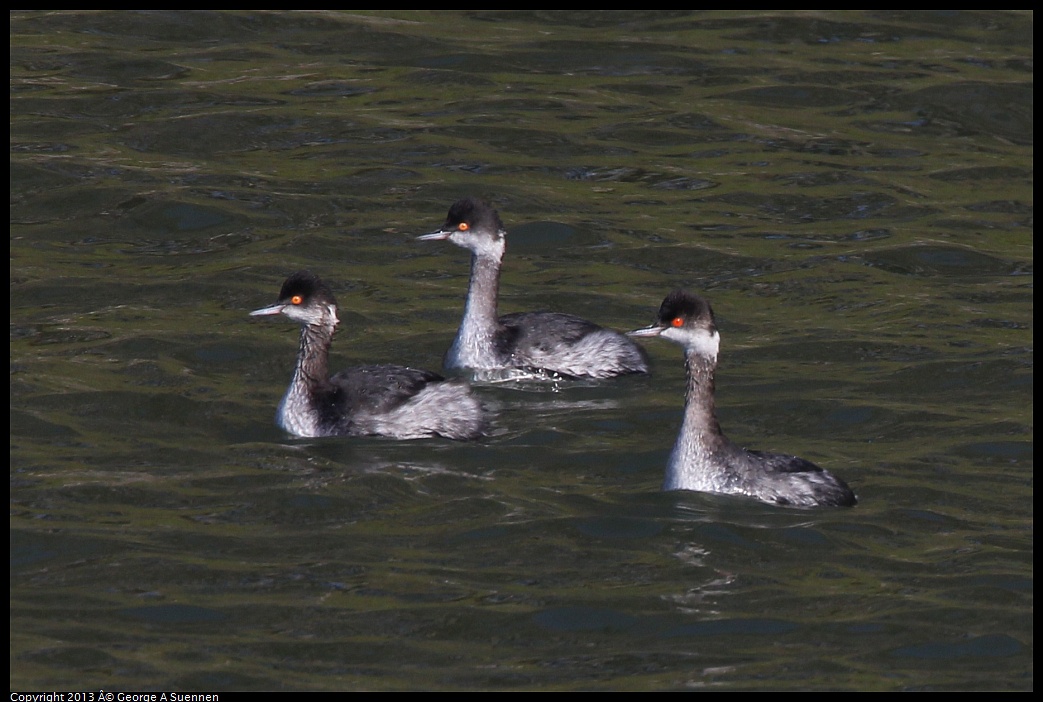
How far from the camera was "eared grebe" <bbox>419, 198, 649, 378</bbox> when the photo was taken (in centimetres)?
1367

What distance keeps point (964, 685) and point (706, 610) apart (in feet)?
4.28

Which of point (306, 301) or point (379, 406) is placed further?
point (306, 301)

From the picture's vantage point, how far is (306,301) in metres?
12.5

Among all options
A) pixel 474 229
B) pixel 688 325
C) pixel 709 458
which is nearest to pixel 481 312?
pixel 474 229

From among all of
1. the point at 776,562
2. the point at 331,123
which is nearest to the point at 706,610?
the point at 776,562

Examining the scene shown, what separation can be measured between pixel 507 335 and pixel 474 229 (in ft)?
2.81

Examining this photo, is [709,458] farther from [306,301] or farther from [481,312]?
[481,312]

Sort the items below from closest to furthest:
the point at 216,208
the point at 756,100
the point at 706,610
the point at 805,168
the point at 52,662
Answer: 1. the point at 52,662
2. the point at 706,610
3. the point at 216,208
4. the point at 805,168
5. the point at 756,100

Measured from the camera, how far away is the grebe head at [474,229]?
14219 millimetres

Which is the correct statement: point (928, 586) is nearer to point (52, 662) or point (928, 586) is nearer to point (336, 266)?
point (52, 662)

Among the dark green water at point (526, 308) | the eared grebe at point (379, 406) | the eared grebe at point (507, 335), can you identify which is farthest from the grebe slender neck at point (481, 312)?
the eared grebe at point (379, 406)

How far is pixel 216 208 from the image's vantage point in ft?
55.0

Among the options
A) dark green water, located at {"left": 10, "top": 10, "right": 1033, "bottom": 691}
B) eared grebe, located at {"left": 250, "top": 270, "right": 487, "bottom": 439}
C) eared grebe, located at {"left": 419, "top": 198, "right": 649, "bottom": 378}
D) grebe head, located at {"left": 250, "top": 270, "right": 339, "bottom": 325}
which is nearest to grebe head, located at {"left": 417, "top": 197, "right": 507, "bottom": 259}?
eared grebe, located at {"left": 419, "top": 198, "right": 649, "bottom": 378}

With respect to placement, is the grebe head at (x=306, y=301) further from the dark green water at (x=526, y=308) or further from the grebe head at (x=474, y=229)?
the grebe head at (x=474, y=229)
